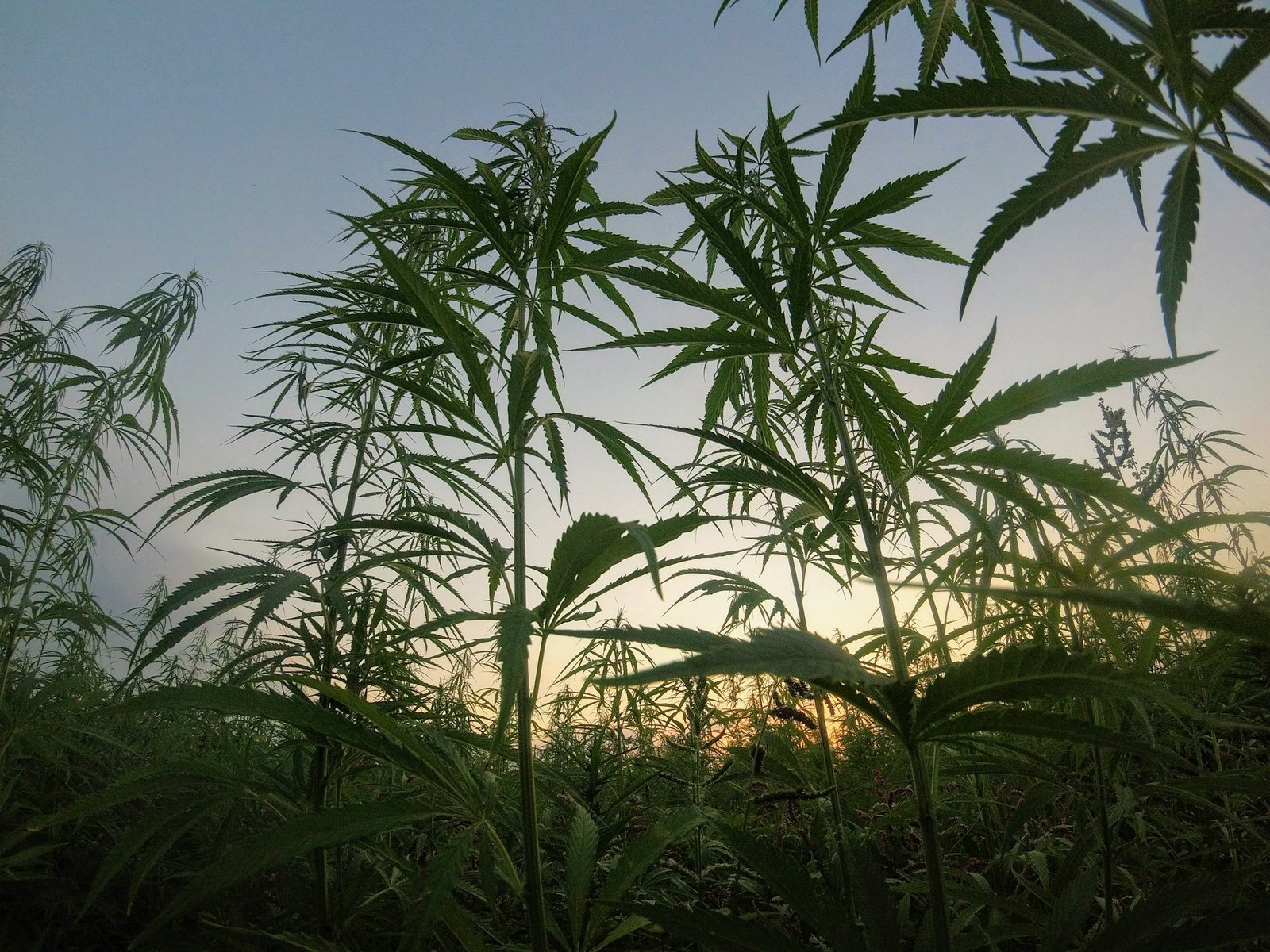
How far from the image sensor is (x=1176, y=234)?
1.78 feet

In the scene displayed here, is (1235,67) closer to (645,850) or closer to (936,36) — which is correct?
(936,36)

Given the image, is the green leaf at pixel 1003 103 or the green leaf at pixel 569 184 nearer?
the green leaf at pixel 1003 103

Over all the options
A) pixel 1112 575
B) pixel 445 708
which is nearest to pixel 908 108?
pixel 1112 575

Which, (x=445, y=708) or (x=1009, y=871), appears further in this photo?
(x=445, y=708)

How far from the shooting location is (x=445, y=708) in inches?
89.2

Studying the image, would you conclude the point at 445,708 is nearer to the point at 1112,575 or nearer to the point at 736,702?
the point at 736,702

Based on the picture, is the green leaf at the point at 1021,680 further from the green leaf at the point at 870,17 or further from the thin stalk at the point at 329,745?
the thin stalk at the point at 329,745

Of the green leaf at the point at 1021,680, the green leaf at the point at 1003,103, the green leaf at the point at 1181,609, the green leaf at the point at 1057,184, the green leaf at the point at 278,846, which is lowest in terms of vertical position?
the green leaf at the point at 278,846

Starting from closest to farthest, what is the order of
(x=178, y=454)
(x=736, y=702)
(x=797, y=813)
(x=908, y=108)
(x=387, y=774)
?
1. (x=908, y=108)
2. (x=797, y=813)
3. (x=387, y=774)
4. (x=736, y=702)
5. (x=178, y=454)

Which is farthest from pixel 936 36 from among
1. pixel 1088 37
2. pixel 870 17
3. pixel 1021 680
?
pixel 1021 680

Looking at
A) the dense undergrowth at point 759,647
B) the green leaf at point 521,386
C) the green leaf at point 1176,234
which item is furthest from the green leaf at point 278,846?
the green leaf at point 1176,234

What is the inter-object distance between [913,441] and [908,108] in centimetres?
46

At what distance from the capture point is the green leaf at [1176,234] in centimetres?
54

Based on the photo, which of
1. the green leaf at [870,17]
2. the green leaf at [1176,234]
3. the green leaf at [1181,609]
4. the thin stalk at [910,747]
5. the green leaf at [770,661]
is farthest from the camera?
the green leaf at [870,17]
